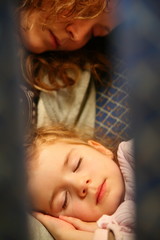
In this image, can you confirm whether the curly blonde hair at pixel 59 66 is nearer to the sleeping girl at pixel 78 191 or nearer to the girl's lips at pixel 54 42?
the girl's lips at pixel 54 42

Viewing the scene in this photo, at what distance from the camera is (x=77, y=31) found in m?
0.69

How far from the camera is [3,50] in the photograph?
242 millimetres


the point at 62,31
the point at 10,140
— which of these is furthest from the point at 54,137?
the point at 10,140

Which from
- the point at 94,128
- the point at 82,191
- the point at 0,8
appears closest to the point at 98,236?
the point at 82,191

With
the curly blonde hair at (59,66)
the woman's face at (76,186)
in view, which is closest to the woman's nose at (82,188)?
the woman's face at (76,186)

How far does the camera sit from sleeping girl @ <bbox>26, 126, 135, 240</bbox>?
56cm

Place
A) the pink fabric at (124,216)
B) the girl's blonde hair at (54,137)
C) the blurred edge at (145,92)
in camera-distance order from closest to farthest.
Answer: the blurred edge at (145,92)
the pink fabric at (124,216)
the girl's blonde hair at (54,137)

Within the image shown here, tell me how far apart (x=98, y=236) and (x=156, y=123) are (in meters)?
0.33

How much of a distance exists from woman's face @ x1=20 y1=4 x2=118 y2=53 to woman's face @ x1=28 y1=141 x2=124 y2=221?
0.73 ft

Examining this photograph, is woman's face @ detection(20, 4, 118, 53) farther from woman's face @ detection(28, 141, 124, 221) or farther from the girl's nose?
woman's face @ detection(28, 141, 124, 221)

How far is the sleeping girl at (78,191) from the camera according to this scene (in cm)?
56

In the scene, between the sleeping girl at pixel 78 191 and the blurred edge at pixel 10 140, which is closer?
the blurred edge at pixel 10 140

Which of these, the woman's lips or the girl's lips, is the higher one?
the girl's lips

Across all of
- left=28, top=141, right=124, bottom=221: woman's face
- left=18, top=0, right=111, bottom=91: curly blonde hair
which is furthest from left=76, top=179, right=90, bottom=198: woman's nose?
left=18, top=0, right=111, bottom=91: curly blonde hair
